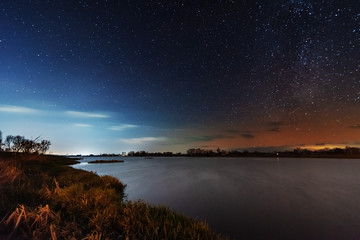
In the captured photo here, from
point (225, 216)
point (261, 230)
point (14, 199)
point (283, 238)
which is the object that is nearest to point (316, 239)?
point (283, 238)

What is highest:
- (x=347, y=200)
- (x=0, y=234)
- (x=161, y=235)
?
(x=0, y=234)

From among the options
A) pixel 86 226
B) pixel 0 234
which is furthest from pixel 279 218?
pixel 0 234

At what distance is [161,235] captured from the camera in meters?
6.32

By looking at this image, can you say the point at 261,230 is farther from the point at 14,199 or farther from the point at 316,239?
the point at 14,199

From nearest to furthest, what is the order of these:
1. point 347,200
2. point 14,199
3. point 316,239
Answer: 1. point 14,199
2. point 316,239
3. point 347,200

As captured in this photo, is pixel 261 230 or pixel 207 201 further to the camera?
pixel 207 201

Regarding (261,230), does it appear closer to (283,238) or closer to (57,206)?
(283,238)

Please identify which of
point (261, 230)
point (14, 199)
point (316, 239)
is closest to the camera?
point (14, 199)

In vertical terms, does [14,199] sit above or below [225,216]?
above

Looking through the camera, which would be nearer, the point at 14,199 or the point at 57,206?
the point at 14,199

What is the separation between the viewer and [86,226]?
7031 millimetres

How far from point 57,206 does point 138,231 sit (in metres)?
4.83

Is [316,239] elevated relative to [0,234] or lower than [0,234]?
lower

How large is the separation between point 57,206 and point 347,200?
80.3ft
